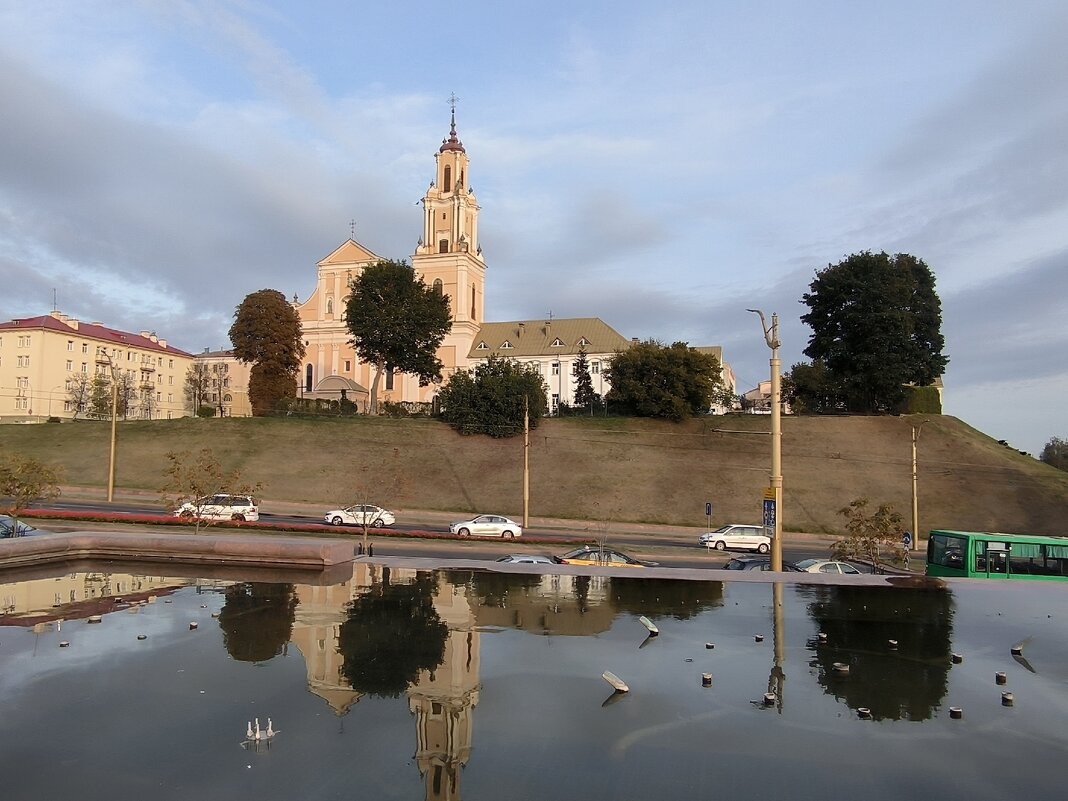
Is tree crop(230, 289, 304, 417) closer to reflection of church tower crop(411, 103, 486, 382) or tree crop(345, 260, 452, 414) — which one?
tree crop(345, 260, 452, 414)

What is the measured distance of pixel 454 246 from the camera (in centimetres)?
9488

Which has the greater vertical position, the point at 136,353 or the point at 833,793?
the point at 136,353

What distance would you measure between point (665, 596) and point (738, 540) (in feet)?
91.3

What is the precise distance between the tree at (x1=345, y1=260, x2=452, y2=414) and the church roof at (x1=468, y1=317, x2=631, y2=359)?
2170 centimetres

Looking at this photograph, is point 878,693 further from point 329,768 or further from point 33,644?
point 33,644

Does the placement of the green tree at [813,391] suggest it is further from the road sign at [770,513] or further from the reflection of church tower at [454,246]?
the road sign at [770,513]

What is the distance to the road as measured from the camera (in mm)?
32769

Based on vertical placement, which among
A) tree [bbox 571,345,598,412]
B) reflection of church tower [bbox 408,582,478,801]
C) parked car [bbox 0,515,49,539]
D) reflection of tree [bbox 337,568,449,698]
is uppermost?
tree [bbox 571,345,598,412]

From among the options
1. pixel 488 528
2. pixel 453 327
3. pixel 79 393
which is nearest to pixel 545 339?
pixel 453 327

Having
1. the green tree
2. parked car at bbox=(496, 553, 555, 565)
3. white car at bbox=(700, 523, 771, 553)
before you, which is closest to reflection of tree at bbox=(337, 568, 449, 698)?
parked car at bbox=(496, 553, 555, 565)

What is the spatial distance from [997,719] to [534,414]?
5763 cm

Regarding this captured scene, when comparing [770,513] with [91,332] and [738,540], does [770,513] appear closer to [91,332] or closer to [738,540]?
[738,540]


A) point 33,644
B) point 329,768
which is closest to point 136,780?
point 329,768

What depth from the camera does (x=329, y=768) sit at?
6336 mm
